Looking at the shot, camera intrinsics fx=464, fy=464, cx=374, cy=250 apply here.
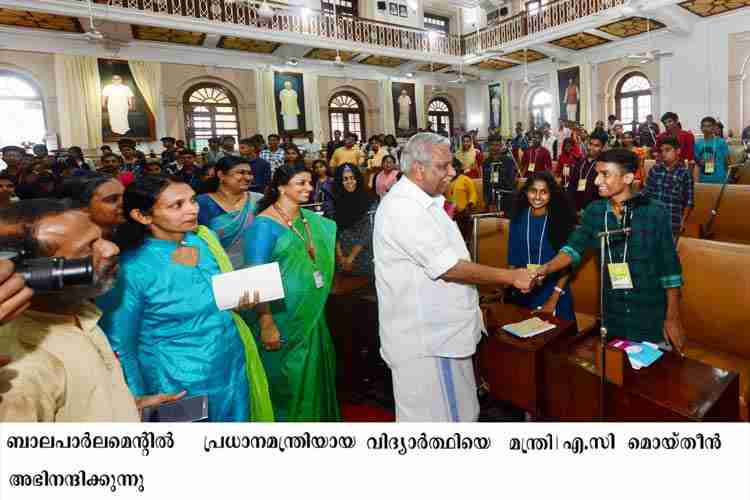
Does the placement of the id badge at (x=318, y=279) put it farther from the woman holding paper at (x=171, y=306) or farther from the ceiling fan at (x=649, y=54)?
the ceiling fan at (x=649, y=54)

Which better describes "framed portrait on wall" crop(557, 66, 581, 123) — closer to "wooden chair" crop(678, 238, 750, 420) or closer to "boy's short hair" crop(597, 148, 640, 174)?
"wooden chair" crop(678, 238, 750, 420)

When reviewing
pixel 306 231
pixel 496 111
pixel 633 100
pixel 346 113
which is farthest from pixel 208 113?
pixel 633 100

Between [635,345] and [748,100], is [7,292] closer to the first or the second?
[635,345]

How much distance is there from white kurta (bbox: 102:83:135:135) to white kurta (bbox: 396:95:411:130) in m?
6.94

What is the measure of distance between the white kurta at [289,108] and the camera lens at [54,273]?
11177mm

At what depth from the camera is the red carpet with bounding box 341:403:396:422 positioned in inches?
95.3

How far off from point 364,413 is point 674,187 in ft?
8.49

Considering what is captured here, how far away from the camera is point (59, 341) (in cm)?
90

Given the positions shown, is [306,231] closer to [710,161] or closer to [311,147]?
[710,161]

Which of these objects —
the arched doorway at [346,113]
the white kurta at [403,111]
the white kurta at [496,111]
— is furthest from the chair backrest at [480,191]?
the white kurta at [496,111]

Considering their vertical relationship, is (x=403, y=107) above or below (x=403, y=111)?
above

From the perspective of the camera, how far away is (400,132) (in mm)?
13406

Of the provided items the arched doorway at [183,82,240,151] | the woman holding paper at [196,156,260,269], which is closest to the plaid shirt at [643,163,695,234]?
the woman holding paper at [196,156,260,269]

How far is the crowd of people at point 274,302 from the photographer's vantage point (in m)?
0.94
